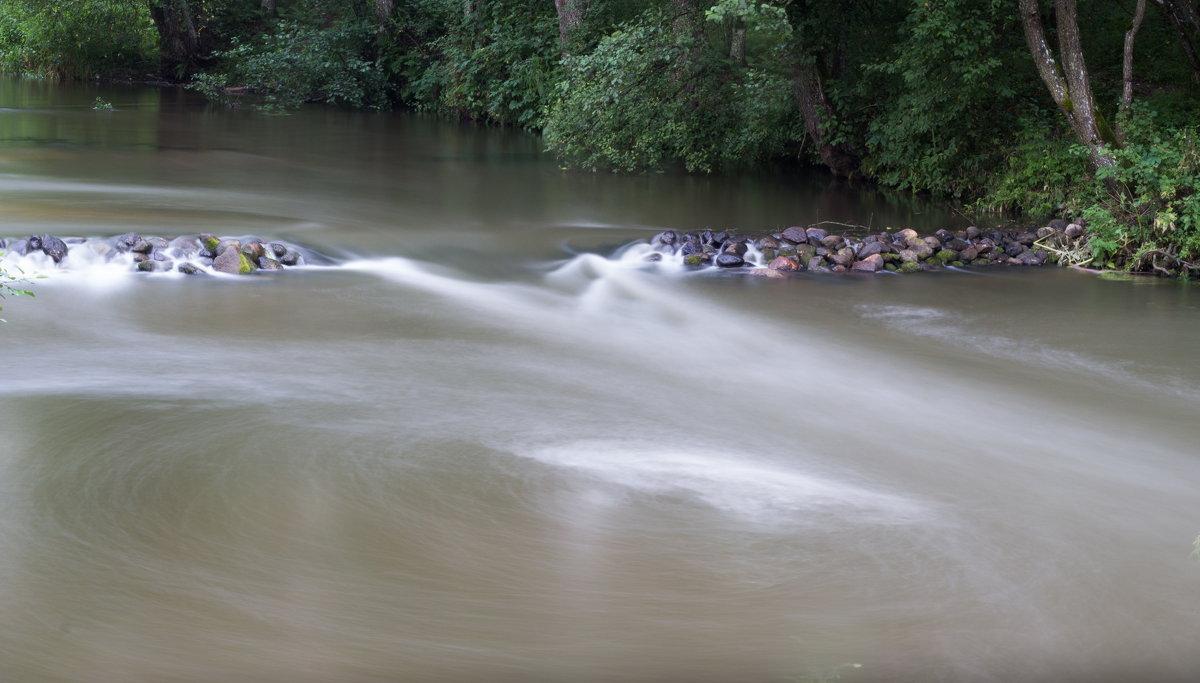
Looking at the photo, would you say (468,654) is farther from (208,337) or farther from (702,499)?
(208,337)

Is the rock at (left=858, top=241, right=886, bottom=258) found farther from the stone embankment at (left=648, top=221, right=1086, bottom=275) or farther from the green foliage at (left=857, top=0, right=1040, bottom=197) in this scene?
the green foliage at (left=857, top=0, right=1040, bottom=197)

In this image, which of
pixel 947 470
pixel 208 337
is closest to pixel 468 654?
pixel 947 470

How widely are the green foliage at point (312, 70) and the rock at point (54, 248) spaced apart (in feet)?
57.7

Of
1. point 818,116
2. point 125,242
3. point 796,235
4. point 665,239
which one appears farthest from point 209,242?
point 818,116

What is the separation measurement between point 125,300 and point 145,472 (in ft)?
14.4

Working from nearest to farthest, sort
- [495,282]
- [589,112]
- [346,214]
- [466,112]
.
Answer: [495,282], [346,214], [589,112], [466,112]

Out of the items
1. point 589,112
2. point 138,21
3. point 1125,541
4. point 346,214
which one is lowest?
point 1125,541

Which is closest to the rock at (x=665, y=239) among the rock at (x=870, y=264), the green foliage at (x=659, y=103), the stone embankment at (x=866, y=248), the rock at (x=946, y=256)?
the stone embankment at (x=866, y=248)

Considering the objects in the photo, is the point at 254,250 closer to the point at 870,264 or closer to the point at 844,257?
the point at 844,257

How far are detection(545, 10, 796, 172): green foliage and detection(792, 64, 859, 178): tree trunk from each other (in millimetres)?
535

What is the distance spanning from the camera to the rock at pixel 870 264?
12500 millimetres

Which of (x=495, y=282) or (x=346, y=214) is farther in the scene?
(x=346, y=214)

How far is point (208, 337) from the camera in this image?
9.18m

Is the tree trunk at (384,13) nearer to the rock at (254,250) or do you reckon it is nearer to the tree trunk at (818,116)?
the tree trunk at (818,116)
